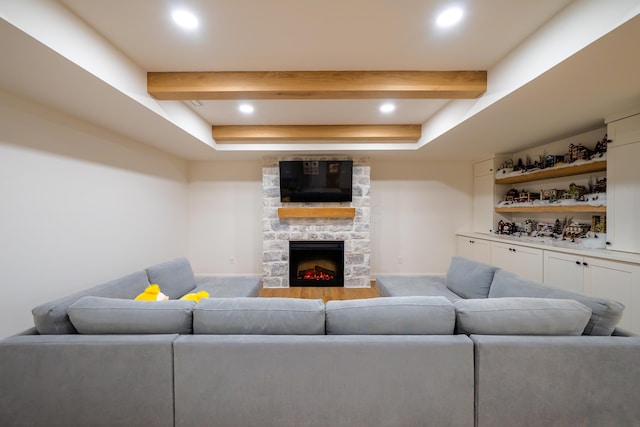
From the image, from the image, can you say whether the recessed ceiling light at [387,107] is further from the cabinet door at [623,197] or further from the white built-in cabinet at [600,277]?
the white built-in cabinet at [600,277]

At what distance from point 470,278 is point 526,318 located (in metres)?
1.21

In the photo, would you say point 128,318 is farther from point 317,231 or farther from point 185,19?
point 317,231

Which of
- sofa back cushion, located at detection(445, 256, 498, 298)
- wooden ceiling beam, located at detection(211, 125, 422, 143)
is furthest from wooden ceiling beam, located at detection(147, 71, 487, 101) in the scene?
sofa back cushion, located at detection(445, 256, 498, 298)

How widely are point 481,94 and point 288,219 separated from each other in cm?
316

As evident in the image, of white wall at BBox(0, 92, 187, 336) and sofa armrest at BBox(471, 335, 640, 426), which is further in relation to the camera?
white wall at BBox(0, 92, 187, 336)

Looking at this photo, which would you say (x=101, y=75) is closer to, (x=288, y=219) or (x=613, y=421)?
(x=288, y=219)

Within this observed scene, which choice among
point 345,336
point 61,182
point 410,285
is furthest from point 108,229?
point 410,285

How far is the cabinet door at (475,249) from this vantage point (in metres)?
3.78

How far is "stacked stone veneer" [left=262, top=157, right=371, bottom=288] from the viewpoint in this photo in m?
4.31

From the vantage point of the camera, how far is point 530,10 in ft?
4.98

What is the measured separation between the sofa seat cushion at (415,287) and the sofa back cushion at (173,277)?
2.22 m

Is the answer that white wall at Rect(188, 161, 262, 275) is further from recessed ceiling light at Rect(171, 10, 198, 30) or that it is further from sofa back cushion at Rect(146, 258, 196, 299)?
recessed ceiling light at Rect(171, 10, 198, 30)

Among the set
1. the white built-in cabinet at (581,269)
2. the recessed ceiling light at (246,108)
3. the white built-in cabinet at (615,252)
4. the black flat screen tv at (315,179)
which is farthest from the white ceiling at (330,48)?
the black flat screen tv at (315,179)

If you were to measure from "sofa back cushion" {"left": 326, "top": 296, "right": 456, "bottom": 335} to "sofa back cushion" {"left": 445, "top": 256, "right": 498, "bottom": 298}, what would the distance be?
4.09 ft
